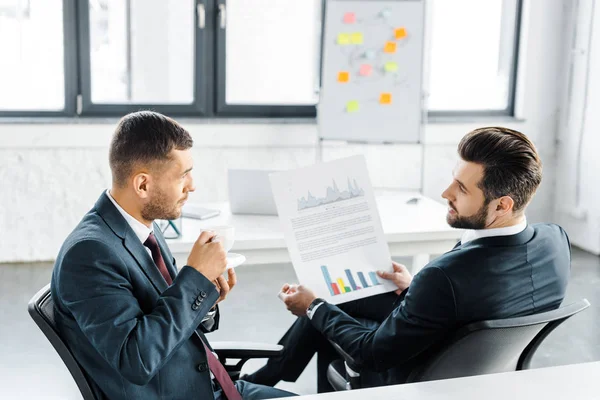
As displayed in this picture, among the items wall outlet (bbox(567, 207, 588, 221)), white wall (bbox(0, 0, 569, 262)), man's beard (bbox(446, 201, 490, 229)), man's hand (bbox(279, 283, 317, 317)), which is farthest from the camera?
wall outlet (bbox(567, 207, 588, 221))

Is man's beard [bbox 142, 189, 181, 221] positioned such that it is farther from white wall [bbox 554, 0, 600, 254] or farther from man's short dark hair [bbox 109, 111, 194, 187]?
white wall [bbox 554, 0, 600, 254]

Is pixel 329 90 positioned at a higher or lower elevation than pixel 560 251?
higher

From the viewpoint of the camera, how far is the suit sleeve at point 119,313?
1.38 metres

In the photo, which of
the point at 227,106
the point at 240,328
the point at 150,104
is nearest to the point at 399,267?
the point at 240,328

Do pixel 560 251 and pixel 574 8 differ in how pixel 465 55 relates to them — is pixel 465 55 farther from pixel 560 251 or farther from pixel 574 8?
pixel 560 251

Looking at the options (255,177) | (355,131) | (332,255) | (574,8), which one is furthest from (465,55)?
(332,255)

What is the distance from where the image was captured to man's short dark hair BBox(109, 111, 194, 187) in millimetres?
1583

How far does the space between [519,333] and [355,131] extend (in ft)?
10.6

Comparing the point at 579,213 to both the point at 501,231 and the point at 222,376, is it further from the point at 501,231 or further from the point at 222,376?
the point at 222,376

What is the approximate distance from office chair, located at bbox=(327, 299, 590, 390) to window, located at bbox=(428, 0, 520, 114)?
3.75 metres

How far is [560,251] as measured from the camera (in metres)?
1.79

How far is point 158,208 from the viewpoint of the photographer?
161 centimetres

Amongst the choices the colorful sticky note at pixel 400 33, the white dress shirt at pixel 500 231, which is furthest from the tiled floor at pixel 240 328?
the colorful sticky note at pixel 400 33

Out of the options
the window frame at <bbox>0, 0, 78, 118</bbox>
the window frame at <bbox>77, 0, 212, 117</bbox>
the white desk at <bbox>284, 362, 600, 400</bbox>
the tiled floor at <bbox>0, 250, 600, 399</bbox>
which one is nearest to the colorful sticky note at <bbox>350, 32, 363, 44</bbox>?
the window frame at <bbox>77, 0, 212, 117</bbox>
